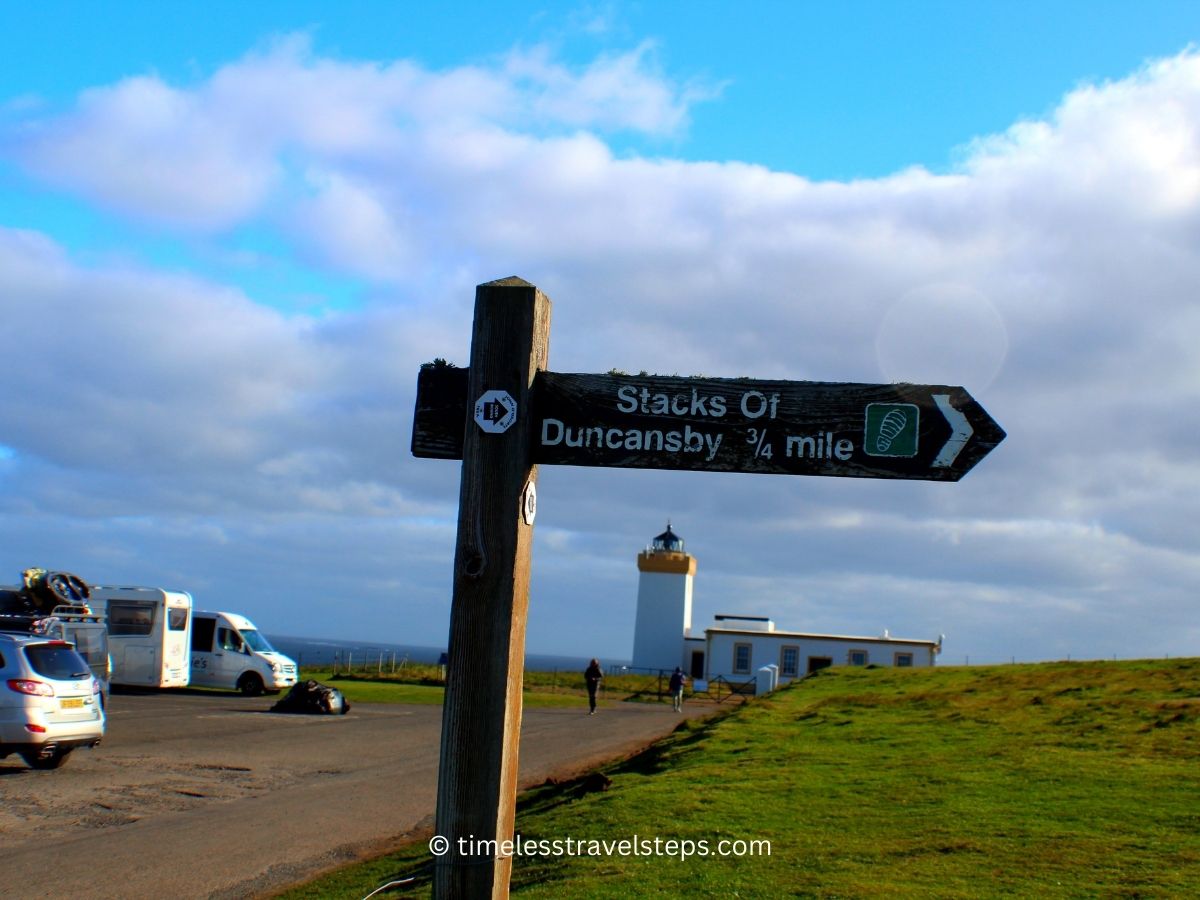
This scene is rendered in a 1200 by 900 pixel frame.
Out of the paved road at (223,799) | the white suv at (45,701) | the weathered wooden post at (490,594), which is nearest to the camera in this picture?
the weathered wooden post at (490,594)

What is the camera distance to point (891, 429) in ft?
12.8

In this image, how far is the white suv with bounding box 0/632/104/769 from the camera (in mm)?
13898

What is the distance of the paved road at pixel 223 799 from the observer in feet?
29.8

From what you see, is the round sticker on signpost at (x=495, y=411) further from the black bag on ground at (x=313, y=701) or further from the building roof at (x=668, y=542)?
the building roof at (x=668, y=542)

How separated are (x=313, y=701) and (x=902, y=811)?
19.1 m

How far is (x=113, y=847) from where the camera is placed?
10008 mm

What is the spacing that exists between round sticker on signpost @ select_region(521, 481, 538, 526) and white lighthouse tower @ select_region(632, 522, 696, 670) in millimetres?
56881

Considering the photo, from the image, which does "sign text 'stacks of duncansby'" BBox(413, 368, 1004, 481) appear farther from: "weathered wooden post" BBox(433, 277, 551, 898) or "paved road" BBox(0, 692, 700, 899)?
"paved road" BBox(0, 692, 700, 899)

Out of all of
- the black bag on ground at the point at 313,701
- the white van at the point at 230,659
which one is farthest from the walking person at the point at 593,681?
the white van at the point at 230,659

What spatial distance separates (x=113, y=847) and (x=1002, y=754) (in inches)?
360

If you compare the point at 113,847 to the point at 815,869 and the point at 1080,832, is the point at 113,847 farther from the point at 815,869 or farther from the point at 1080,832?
the point at 1080,832

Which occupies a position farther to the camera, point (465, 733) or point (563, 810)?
point (563, 810)

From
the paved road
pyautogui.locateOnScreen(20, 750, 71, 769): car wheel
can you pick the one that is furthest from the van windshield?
pyautogui.locateOnScreen(20, 750, 71, 769): car wheel

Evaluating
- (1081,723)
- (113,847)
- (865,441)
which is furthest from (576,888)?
(1081,723)
